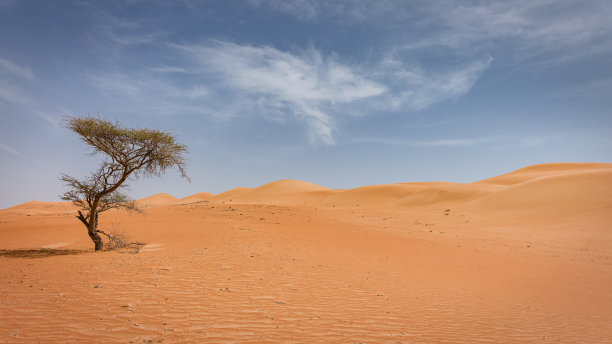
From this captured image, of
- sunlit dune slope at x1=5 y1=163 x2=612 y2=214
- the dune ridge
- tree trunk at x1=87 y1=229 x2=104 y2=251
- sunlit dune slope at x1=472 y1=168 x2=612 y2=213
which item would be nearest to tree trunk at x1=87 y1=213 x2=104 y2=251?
tree trunk at x1=87 y1=229 x2=104 y2=251

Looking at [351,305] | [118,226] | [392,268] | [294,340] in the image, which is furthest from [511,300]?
[118,226]

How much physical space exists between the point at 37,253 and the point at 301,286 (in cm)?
1070

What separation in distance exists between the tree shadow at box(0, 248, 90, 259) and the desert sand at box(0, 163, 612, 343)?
59mm

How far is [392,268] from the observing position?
32.8 ft

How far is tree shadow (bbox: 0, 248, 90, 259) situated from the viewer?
10.3m

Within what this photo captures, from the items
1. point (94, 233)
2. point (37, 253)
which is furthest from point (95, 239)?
point (37, 253)

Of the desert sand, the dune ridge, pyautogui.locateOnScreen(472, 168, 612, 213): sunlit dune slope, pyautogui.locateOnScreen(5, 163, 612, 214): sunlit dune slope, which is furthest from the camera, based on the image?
the dune ridge

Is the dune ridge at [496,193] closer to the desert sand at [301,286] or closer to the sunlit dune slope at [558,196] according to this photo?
the sunlit dune slope at [558,196]

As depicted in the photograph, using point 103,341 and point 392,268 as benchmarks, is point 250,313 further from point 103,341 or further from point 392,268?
point 392,268

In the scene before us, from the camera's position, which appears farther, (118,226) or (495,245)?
(118,226)

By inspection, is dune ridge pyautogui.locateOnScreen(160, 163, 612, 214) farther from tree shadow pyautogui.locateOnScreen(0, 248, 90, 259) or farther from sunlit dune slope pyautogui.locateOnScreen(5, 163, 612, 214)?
tree shadow pyautogui.locateOnScreen(0, 248, 90, 259)

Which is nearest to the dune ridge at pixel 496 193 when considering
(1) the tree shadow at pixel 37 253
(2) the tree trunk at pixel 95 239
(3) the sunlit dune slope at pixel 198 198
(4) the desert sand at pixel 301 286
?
(4) the desert sand at pixel 301 286

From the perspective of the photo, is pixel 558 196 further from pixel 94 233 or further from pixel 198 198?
pixel 198 198

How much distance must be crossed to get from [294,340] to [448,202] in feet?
124
